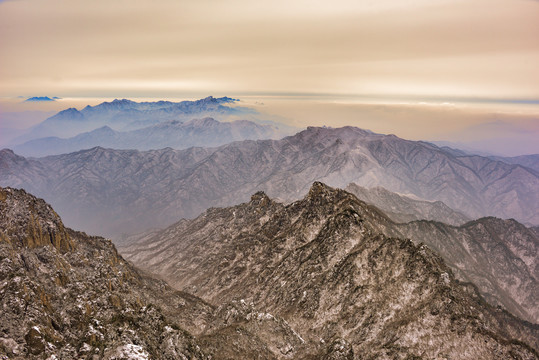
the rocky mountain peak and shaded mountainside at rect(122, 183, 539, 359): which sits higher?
the rocky mountain peak

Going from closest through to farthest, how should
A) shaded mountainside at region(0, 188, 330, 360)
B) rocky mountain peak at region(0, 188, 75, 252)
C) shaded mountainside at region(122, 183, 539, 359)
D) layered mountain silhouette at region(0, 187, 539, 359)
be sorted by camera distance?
shaded mountainside at region(0, 188, 330, 360)
layered mountain silhouette at region(0, 187, 539, 359)
shaded mountainside at region(122, 183, 539, 359)
rocky mountain peak at region(0, 188, 75, 252)

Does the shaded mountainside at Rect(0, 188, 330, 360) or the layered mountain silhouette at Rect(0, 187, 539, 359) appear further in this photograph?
the layered mountain silhouette at Rect(0, 187, 539, 359)

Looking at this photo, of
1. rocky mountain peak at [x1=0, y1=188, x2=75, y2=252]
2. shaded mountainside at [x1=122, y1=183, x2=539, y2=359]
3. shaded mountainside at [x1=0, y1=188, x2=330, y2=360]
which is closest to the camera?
shaded mountainside at [x1=0, y1=188, x2=330, y2=360]

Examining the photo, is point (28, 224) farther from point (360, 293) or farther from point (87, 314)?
point (360, 293)

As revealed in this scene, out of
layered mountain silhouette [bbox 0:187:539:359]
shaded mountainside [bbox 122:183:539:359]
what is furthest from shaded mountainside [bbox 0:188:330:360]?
shaded mountainside [bbox 122:183:539:359]

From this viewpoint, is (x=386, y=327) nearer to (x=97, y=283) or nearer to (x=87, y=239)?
(x=97, y=283)

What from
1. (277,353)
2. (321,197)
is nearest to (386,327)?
(277,353)

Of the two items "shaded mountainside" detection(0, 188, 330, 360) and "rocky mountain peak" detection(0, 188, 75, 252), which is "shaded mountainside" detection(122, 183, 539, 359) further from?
"rocky mountain peak" detection(0, 188, 75, 252)
